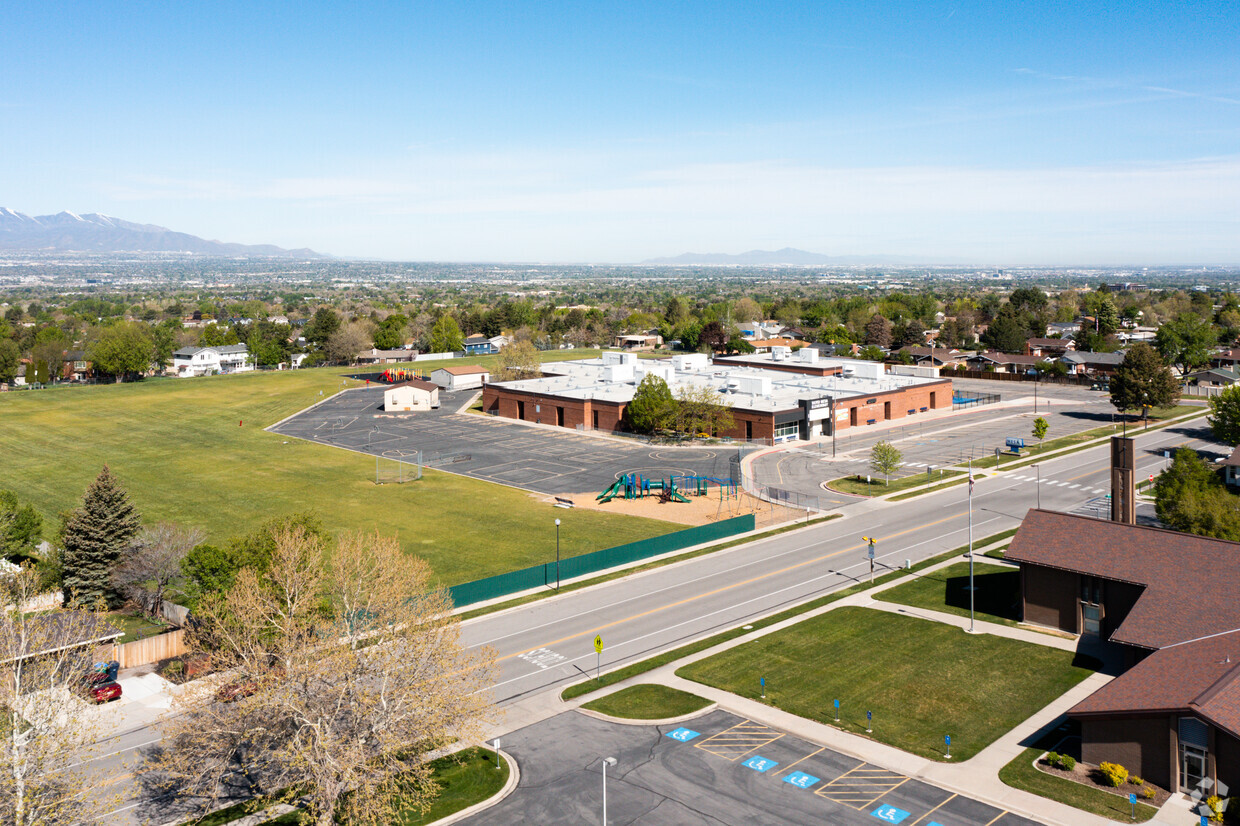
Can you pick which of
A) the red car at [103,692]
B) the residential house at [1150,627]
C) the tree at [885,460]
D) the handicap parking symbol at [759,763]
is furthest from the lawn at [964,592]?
the red car at [103,692]

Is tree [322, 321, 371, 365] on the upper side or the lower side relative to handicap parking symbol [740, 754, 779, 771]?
upper

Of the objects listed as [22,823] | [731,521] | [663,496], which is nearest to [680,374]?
[663,496]

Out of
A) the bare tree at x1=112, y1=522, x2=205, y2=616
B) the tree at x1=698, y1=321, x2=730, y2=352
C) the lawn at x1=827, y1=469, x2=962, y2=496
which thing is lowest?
the lawn at x1=827, y1=469, x2=962, y2=496

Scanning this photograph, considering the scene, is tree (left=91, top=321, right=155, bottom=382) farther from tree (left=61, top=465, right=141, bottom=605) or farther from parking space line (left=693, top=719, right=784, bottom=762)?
parking space line (left=693, top=719, right=784, bottom=762)

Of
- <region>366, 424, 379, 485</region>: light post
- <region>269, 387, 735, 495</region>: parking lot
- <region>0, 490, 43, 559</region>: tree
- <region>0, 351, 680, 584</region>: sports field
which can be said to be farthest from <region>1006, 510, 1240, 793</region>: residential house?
<region>0, 490, 43, 559</region>: tree

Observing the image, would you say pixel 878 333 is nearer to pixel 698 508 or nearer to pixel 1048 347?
pixel 1048 347

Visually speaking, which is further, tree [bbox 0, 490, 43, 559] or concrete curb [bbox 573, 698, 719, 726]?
tree [bbox 0, 490, 43, 559]

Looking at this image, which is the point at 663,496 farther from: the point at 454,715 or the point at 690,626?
the point at 454,715

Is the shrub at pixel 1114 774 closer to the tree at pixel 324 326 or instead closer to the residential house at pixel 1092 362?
the residential house at pixel 1092 362
